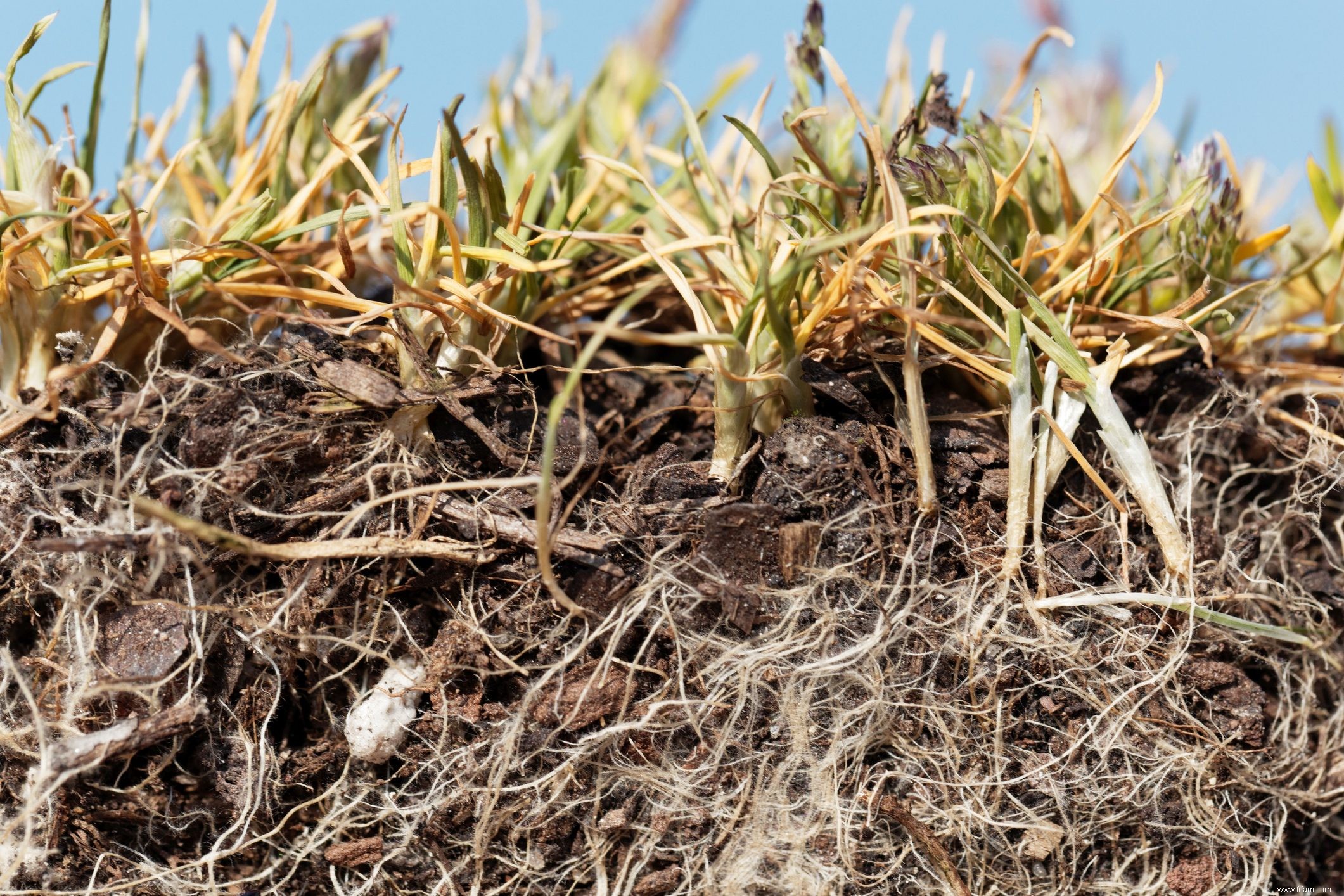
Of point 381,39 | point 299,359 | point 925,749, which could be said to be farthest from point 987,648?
point 381,39

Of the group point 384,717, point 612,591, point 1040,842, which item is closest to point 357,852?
point 384,717

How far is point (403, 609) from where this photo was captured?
0.65 metres

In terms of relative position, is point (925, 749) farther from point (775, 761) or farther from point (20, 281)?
point (20, 281)

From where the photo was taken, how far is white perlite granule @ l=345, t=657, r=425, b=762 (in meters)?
0.63

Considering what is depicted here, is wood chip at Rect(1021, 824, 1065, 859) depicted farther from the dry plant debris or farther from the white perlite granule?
the white perlite granule

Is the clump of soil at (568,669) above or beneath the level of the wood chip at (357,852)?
above

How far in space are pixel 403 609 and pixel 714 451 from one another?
0.84 ft

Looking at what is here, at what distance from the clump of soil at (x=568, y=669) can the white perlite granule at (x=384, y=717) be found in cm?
1

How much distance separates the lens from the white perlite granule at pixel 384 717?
63 centimetres

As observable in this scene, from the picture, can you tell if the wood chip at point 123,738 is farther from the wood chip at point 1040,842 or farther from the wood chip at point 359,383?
the wood chip at point 1040,842

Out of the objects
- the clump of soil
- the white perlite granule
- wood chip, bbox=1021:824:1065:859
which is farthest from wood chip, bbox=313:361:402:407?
wood chip, bbox=1021:824:1065:859

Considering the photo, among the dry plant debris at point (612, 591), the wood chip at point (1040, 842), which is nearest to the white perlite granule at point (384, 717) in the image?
the dry plant debris at point (612, 591)

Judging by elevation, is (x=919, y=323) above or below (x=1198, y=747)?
above

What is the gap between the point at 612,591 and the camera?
627 mm
